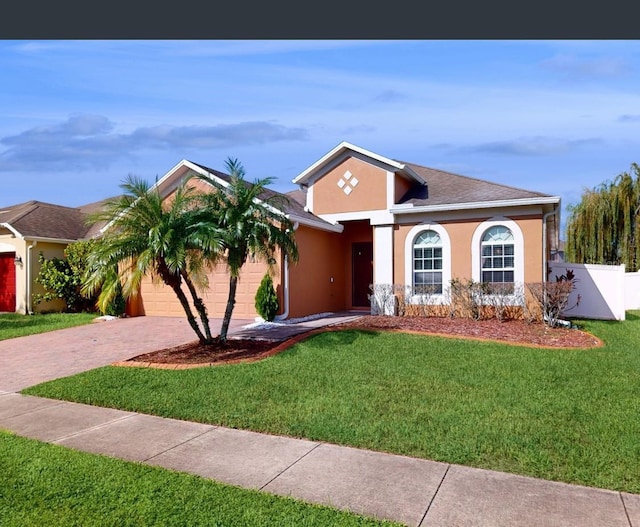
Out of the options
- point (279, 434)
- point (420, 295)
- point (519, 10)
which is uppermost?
point (519, 10)

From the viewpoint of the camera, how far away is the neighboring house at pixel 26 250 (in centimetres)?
1873

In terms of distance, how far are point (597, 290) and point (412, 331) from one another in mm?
8349

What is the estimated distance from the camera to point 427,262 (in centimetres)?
1510

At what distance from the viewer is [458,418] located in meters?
5.74

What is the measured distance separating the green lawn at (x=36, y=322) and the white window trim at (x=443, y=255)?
11.1 metres

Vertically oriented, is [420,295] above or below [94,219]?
below

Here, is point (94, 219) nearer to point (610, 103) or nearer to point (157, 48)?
point (157, 48)

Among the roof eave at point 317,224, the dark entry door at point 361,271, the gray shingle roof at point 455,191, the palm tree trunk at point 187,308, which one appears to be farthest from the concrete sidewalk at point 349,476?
the dark entry door at point 361,271

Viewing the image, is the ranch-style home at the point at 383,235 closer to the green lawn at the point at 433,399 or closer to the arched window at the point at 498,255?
the arched window at the point at 498,255

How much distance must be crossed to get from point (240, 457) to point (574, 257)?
23.5m

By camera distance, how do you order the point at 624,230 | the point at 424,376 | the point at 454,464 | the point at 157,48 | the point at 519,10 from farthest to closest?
the point at 624,230
the point at 157,48
the point at 424,376
the point at 454,464
the point at 519,10

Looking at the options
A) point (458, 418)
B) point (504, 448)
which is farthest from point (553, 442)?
point (458, 418)

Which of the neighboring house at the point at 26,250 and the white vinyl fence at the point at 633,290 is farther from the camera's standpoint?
the white vinyl fence at the point at 633,290

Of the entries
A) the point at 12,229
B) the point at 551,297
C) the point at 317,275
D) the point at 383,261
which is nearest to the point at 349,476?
the point at 551,297
